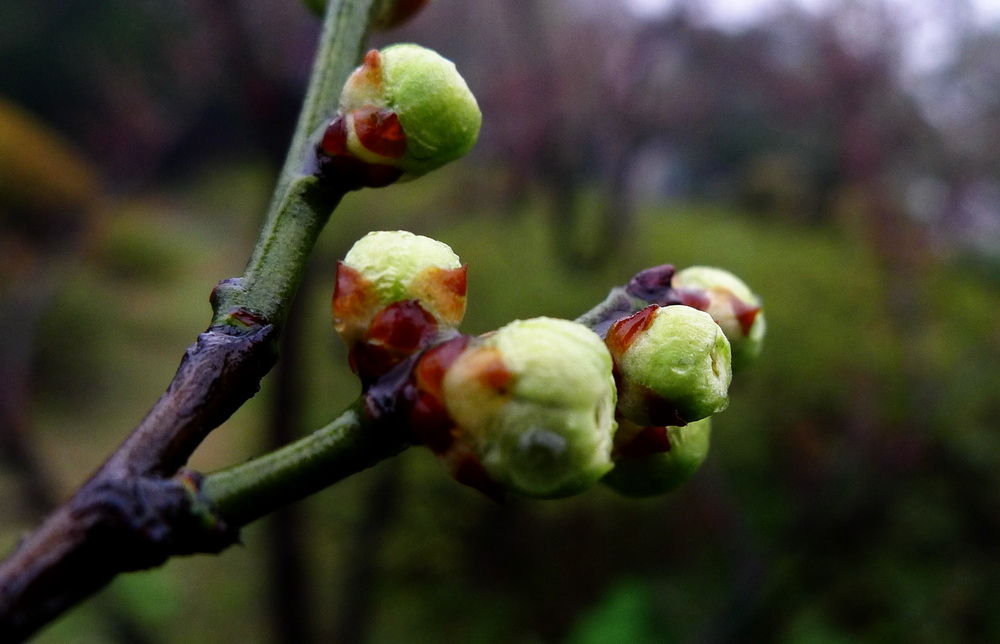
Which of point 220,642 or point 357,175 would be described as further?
point 220,642

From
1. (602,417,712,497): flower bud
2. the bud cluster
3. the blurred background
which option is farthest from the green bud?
the blurred background

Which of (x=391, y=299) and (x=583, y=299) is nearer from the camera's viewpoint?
(x=391, y=299)

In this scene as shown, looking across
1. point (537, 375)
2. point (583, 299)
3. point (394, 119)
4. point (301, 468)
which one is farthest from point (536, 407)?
point (583, 299)

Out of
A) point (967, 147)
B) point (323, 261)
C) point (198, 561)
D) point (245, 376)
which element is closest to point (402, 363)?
point (245, 376)

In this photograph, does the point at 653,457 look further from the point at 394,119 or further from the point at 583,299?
the point at 583,299

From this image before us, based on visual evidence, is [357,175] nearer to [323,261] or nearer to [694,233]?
[323,261]

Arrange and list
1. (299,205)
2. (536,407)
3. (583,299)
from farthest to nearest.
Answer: (583,299) → (299,205) → (536,407)

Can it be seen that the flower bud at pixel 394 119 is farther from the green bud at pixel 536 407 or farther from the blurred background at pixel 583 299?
the blurred background at pixel 583 299
